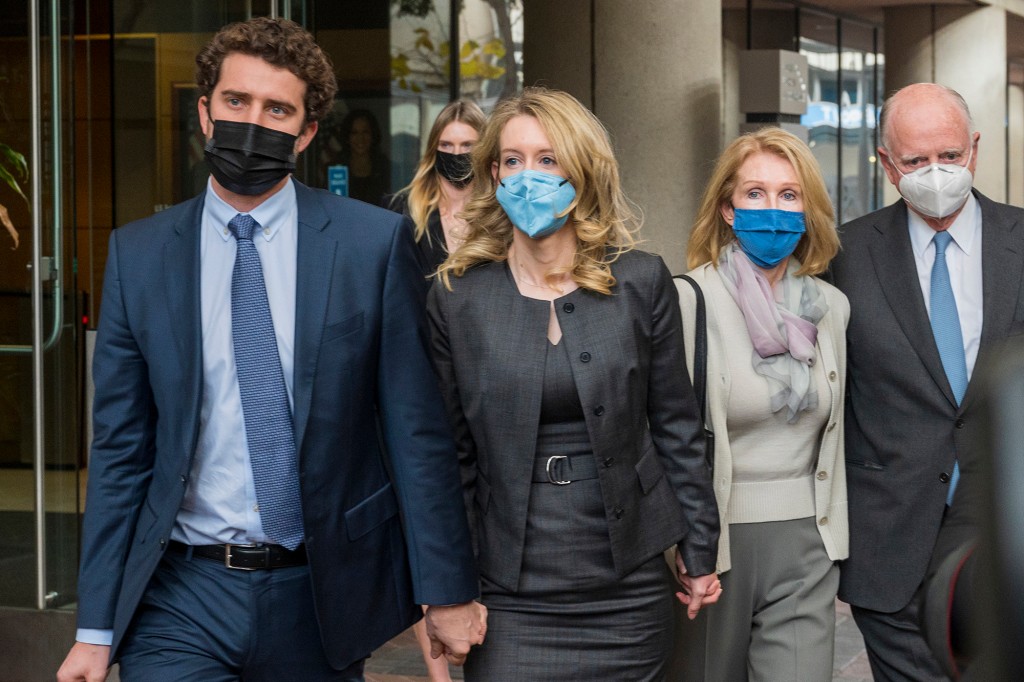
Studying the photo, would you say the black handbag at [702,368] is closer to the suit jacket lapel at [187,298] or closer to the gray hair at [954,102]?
the gray hair at [954,102]

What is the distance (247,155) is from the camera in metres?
3.39

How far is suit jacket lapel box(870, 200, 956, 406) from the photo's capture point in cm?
422

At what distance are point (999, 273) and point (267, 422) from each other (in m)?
2.12

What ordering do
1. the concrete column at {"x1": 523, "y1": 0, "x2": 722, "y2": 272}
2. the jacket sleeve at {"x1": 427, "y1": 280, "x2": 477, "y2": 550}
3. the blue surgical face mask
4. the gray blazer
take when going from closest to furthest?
the gray blazer
the jacket sleeve at {"x1": 427, "y1": 280, "x2": 477, "y2": 550}
the blue surgical face mask
the concrete column at {"x1": 523, "y1": 0, "x2": 722, "y2": 272}

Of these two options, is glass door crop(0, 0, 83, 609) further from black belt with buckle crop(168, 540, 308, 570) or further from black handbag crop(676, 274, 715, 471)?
black belt with buckle crop(168, 540, 308, 570)

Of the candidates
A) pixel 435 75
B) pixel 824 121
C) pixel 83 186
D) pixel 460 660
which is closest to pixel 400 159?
pixel 435 75

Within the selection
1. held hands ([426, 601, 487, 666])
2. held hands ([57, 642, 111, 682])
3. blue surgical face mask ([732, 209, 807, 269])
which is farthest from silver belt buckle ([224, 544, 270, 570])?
blue surgical face mask ([732, 209, 807, 269])

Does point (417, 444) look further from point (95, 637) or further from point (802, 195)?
point (802, 195)

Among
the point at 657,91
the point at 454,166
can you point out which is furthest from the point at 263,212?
the point at 657,91

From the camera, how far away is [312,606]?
338 cm

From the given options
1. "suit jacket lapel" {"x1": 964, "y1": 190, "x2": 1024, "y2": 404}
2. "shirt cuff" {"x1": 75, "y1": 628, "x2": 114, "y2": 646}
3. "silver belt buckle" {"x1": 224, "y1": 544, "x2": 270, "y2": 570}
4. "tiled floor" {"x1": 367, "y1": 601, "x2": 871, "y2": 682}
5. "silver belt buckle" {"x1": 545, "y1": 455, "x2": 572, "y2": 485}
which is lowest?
"tiled floor" {"x1": 367, "y1": 601, "x2": 871, "y2": 682}

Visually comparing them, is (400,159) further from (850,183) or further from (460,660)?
(850,183)

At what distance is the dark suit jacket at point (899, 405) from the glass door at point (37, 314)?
382cm

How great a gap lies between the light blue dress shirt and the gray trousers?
4.80 ft
